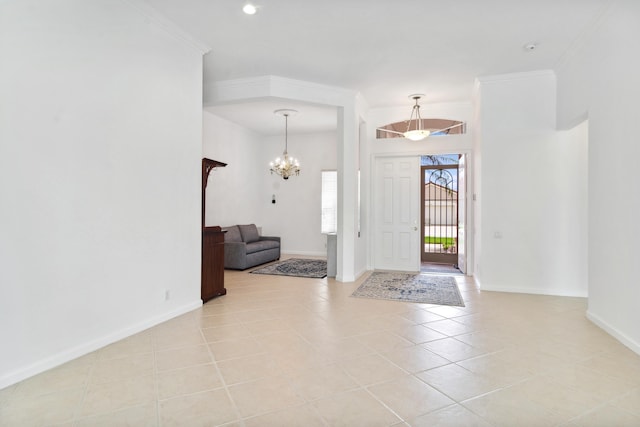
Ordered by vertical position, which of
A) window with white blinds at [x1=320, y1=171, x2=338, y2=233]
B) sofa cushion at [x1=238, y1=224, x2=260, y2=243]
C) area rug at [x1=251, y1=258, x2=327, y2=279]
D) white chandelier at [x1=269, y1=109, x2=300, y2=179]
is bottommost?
area rug at [x1=251, y1=258, x2=327, y2=279]

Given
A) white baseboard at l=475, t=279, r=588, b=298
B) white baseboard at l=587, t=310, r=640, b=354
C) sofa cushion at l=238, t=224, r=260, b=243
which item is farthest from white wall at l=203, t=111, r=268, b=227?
white baseboard at l=587, t=310, r=640, b=354

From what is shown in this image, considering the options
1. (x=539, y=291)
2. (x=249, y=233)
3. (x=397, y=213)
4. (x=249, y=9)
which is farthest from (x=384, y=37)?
(x=249, y=233)

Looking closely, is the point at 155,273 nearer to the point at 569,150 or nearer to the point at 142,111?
the point at 142,111

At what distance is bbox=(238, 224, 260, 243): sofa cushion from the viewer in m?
8.28

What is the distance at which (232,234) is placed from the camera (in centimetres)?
785

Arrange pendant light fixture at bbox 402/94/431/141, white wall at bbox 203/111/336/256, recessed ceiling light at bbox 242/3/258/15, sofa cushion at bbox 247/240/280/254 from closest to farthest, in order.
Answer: recessed ceiling light at bbox 242/3/258/15 < pendant light fixture at bbox 402/94/431/141 < sofa cushion at bbox 247/240/280/254 < white wall at bbox 203/111/336/256

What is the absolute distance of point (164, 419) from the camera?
2.12 meters

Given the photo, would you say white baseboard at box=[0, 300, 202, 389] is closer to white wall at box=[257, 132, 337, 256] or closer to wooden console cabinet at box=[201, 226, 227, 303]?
wooden console cabinet at box=[201, 226, 227, 303]

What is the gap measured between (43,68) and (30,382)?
2.27m

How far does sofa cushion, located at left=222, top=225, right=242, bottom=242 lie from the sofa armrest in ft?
1.39

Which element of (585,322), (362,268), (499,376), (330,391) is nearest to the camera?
(330,391)

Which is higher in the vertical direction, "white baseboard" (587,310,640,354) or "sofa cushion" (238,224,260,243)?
"sofa cushion" (238,224,260,243)

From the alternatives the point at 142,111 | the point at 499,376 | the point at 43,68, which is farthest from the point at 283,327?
the point at 43,68

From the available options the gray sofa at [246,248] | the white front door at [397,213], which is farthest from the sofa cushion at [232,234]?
the white front door at [397,213]
